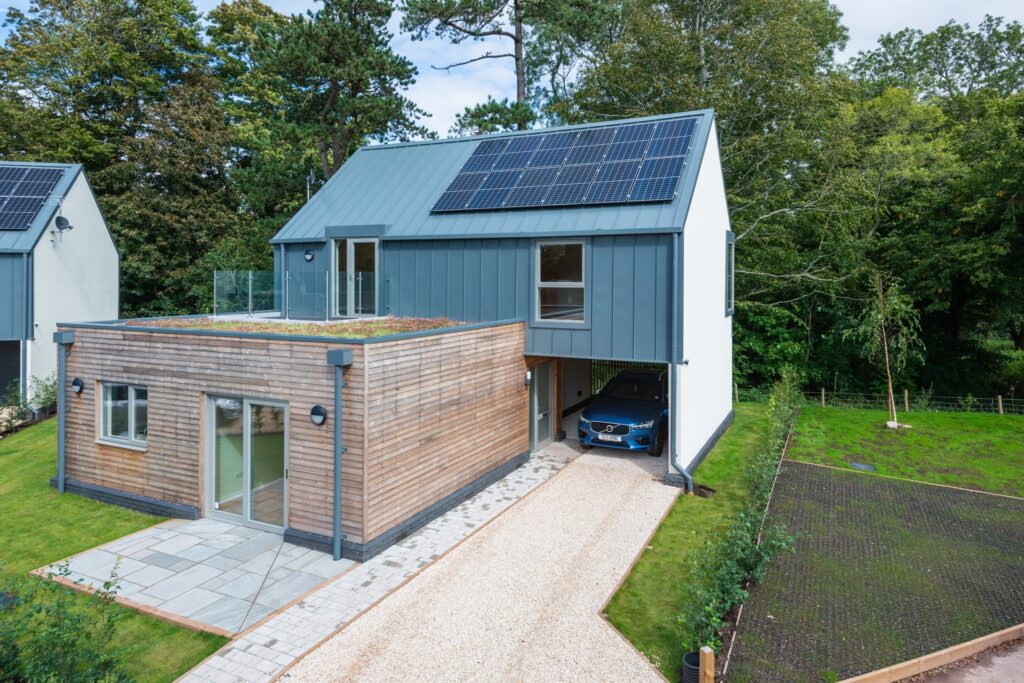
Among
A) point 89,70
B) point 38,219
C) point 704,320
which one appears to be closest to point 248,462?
point 704,320

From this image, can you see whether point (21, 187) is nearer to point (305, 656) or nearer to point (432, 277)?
point (432, 277)

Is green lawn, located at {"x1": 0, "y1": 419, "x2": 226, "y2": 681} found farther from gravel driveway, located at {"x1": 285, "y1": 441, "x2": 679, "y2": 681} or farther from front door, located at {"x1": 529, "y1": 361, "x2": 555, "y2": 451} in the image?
front door, located at {"x1": 529, "y1": 361, "x2": 555, "y2": 451}

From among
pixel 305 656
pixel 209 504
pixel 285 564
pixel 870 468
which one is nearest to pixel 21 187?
pixel 209 504

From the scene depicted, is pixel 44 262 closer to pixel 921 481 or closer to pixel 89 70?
pixel 89 70

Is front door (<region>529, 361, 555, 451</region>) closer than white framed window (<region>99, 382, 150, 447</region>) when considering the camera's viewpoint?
No

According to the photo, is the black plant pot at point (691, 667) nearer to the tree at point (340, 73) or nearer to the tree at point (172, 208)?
the tree at point (340, 73)

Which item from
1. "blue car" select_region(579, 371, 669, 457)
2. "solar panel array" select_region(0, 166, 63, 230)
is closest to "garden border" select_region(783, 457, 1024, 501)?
"blue car" select_region(579, 371, 669, 457)

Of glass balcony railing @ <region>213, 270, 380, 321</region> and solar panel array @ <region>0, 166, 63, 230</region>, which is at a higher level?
solar panel array @ <region>0, 166, 63, 230</region>

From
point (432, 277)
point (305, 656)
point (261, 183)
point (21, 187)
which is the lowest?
point (305, 656)
